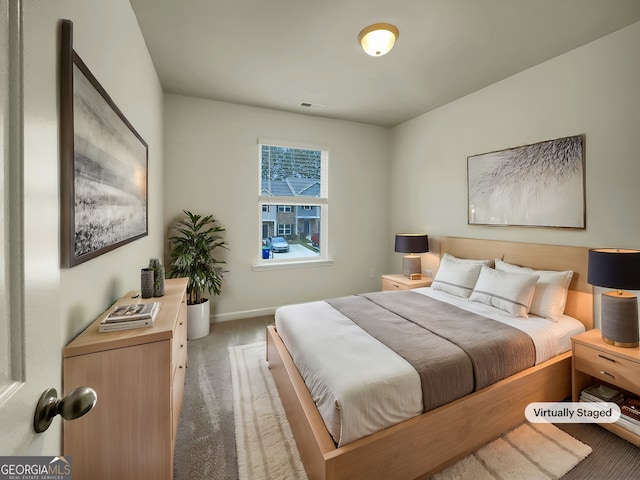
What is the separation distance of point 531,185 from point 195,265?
142 inches

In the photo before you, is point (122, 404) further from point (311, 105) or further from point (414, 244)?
point (311, 105)

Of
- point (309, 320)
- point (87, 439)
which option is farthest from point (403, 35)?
point (87, 439)

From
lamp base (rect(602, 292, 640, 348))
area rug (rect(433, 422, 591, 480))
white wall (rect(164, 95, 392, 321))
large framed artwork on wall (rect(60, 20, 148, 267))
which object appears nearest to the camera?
large framed artwork on wall (rect(60, 20, 148, 267))

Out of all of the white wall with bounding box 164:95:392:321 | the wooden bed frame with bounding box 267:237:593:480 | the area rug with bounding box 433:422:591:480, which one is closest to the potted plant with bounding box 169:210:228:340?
the white wall with bounding box 164:95:392:321

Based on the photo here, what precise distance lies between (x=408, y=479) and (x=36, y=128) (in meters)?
2.01

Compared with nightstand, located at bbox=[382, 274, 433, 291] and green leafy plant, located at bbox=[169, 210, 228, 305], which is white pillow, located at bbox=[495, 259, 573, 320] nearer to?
nightstand, located at bbox=[382, 274, 433, 291]

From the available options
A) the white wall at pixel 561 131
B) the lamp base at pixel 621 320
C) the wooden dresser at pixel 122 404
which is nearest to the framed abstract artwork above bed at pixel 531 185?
the white wall at pixel 561 131

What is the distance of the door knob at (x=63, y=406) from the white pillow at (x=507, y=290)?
2.76 m

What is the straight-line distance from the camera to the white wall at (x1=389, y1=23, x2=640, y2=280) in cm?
220

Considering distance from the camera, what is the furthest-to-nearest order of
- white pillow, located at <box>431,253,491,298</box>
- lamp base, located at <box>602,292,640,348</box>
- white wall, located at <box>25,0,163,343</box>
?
1. white pillow, located at <box>431,253,491,298</box>
2. lamp base, located at <box>602,292,640,348</box>
3. white wall, located at <box>25,0,163,343</box>

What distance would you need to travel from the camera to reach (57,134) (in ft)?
2.89

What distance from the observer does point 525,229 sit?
2.89 meters

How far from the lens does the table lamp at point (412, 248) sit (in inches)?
148

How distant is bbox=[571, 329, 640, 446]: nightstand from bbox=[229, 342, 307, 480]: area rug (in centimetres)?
201
